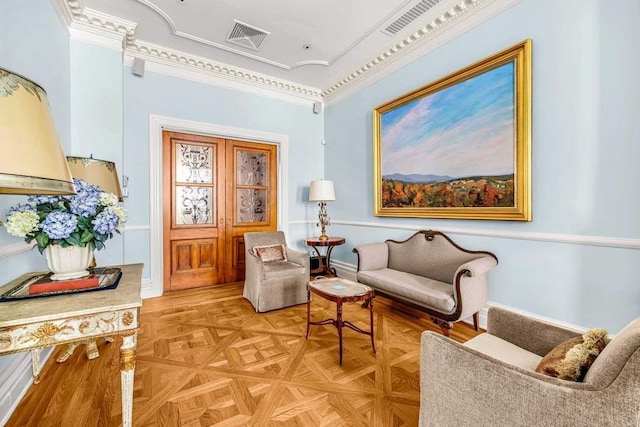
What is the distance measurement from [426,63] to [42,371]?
4.41 metres

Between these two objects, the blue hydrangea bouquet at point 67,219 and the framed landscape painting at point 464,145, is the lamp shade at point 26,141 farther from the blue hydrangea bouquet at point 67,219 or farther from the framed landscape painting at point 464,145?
the framed landscape painting at point 464,145

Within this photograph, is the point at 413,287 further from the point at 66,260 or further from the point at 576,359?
the point at 66,260

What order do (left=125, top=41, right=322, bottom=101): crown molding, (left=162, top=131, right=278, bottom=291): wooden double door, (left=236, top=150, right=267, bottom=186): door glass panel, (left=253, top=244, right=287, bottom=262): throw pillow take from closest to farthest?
(left=253, top=244, right=287, bottom=262): throw pillow, (left=125, top=41, right=322, bottom=101): crown molding, (left=162, top=131, right=278, bottom=291): wooden double door, (left=236, top=150, right=267, bottom=186): door glass panel

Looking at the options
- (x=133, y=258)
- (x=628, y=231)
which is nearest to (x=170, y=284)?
(x=133, y=258)

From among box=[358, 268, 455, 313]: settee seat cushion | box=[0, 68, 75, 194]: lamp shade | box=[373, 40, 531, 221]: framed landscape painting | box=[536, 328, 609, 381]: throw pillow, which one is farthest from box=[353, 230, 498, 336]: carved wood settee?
box=[0, 68, 75, 194]: lamp shade

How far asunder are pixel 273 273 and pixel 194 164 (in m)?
2.10

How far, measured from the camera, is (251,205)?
4.51m

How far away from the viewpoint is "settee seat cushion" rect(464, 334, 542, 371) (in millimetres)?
1284

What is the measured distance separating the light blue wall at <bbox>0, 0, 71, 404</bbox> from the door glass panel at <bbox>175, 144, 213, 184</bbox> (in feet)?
3.99

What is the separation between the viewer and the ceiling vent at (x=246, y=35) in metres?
3.16

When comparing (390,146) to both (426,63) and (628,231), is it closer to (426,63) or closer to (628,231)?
(426,63)

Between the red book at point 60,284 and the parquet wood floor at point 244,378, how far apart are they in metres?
0.74

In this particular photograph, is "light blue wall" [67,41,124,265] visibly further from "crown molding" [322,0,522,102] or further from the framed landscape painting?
the framed landscape painting

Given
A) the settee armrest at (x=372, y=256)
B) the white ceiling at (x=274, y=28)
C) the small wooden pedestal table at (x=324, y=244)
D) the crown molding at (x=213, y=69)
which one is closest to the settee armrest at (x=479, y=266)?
the settee armrest at (x=372, y=256)
